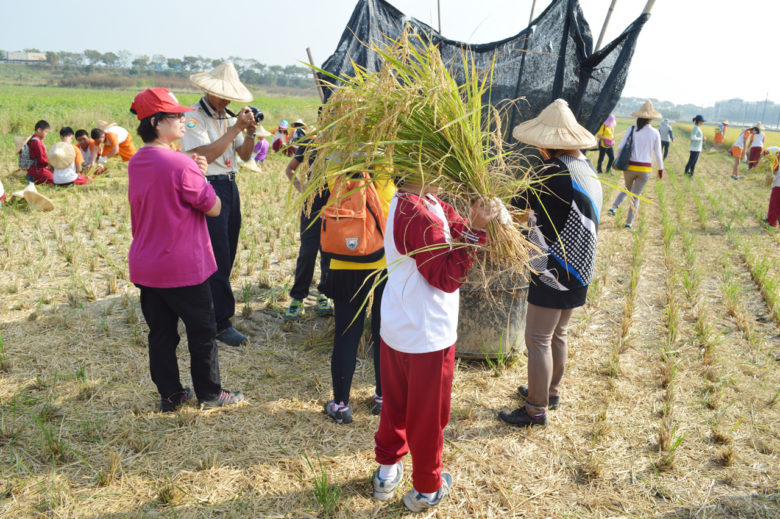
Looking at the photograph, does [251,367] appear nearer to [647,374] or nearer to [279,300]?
[279,300]

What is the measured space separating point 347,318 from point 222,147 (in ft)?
5.43

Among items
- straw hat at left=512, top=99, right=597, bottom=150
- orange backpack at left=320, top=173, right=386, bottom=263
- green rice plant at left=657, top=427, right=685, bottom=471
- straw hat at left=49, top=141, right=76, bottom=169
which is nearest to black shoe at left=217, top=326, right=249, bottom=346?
orange backpack at left=320, top=173, right=386, bottom=263

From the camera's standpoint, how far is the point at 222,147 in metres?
3.58

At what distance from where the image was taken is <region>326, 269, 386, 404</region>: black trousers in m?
2.79

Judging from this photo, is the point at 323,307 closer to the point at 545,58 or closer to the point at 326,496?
the point at 326,496

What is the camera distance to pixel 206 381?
10.2 ft

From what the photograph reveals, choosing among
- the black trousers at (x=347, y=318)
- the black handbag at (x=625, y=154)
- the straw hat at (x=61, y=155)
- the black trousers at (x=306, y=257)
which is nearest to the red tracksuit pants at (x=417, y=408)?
the black trousers at (x=347, y=318)

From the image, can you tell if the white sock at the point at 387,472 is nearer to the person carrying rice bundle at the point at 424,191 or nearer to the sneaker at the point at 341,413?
the person carrying rice bundle at the point at 424,191

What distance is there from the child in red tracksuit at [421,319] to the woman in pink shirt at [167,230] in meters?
1.23

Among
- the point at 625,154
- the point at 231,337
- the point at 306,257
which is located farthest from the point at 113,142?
the point at 625,154

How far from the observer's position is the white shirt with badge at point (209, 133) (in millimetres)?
3607

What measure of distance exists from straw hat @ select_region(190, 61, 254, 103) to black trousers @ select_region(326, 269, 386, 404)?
5.49ft

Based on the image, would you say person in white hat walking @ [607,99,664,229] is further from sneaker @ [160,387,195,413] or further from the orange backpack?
sneaker @ [160,387,195,413]

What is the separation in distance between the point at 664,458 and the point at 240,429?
243cm
